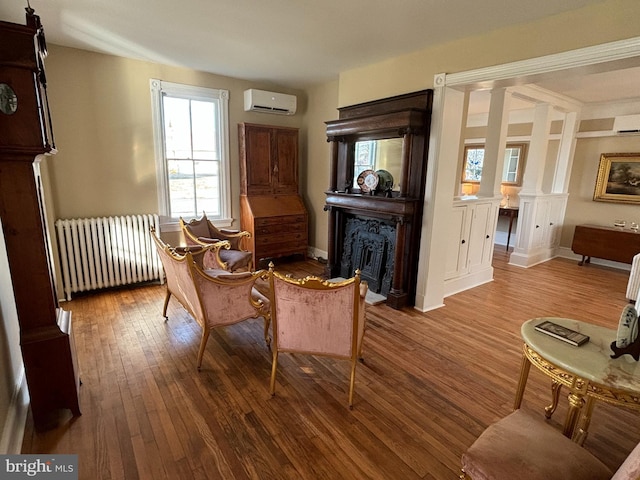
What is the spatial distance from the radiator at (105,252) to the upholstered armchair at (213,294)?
1.51m

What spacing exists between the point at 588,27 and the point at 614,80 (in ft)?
8.98

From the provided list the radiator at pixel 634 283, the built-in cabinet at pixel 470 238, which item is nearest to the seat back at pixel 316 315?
the built-in cabinet at pixel 470 238

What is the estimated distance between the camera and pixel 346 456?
178 centimetres

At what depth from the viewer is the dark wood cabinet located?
11.4ft

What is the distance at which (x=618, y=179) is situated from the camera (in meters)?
5.49

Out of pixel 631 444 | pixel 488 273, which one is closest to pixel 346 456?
pixel 631 444

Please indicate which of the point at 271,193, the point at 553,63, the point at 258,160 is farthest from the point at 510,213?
the point at 258,160

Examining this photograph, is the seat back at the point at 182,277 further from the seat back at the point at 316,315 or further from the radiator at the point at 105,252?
the radiator at the point at 105,252

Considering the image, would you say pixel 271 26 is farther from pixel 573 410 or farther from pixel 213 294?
pixel 573 410

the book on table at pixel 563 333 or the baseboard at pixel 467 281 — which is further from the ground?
the book on table at pixel 563 333

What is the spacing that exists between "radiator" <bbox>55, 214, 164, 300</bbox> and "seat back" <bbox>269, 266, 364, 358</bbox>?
2.38 meters

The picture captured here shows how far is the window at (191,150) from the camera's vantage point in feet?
14.0

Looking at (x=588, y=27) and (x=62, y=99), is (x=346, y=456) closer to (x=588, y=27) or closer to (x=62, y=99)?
(x=588, y=27)

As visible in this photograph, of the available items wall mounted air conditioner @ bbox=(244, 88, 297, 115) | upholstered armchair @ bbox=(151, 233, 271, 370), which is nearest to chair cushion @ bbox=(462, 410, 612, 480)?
upholstered armchair @ bbox=(151, 233, 271, 370)
